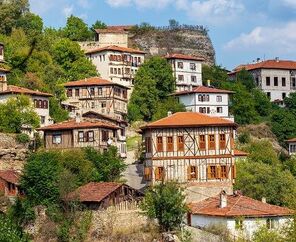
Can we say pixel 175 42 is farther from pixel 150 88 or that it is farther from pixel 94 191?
pixel 94 191

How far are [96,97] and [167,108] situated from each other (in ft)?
21.4

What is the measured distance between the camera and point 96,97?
78.5m

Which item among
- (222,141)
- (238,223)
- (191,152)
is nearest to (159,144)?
(191,152)

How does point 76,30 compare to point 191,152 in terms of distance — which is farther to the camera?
point 76,30

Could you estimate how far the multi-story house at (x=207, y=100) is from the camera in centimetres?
8325

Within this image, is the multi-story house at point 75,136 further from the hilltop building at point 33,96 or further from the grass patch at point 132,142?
the grass patch at point 132,142

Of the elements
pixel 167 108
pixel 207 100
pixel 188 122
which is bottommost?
pixel 188 122

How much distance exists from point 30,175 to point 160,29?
57.4 m

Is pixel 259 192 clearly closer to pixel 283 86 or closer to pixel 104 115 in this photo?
pixel 104 115

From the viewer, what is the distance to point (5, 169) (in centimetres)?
5706

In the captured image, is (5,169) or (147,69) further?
(147,69)

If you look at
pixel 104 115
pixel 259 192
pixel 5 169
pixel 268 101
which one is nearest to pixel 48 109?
pixel 104 115

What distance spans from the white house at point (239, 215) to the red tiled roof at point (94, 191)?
15.6 ft

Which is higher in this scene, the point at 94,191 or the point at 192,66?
the point at 192,66
